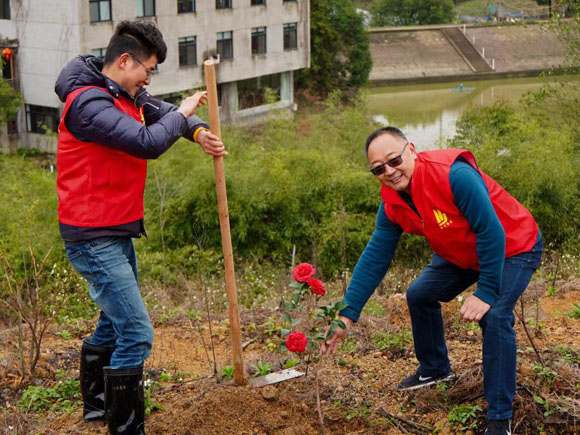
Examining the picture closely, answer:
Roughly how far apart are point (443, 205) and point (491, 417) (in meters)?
0.99

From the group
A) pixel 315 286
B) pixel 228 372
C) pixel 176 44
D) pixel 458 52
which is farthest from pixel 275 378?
pixel 458 52

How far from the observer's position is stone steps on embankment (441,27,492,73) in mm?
45303

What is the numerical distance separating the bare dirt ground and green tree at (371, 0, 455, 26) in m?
47.3

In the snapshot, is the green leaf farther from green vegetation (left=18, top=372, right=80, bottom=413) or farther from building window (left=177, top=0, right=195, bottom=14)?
building window (left=177, top=0, right=195, bottom=14)

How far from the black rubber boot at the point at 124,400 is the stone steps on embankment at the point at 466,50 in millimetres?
43267

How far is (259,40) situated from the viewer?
30516 millimetres

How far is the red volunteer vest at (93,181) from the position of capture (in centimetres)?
361

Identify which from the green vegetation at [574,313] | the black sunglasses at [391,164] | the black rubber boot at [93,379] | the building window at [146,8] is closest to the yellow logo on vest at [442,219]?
the black sunglasses at [391,164]

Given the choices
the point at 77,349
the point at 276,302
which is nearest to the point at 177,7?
the point at 276,302

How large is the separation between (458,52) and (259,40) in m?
19.7

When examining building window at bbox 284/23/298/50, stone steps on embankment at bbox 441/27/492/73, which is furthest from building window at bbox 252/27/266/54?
stone steps on embankment at bbox 441/27/492/73

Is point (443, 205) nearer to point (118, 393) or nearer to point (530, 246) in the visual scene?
point (530, 246)

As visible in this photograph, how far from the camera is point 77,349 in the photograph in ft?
17.6

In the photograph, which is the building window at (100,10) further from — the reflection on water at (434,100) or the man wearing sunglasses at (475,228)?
the man wearing sunglasses at (475,228)
